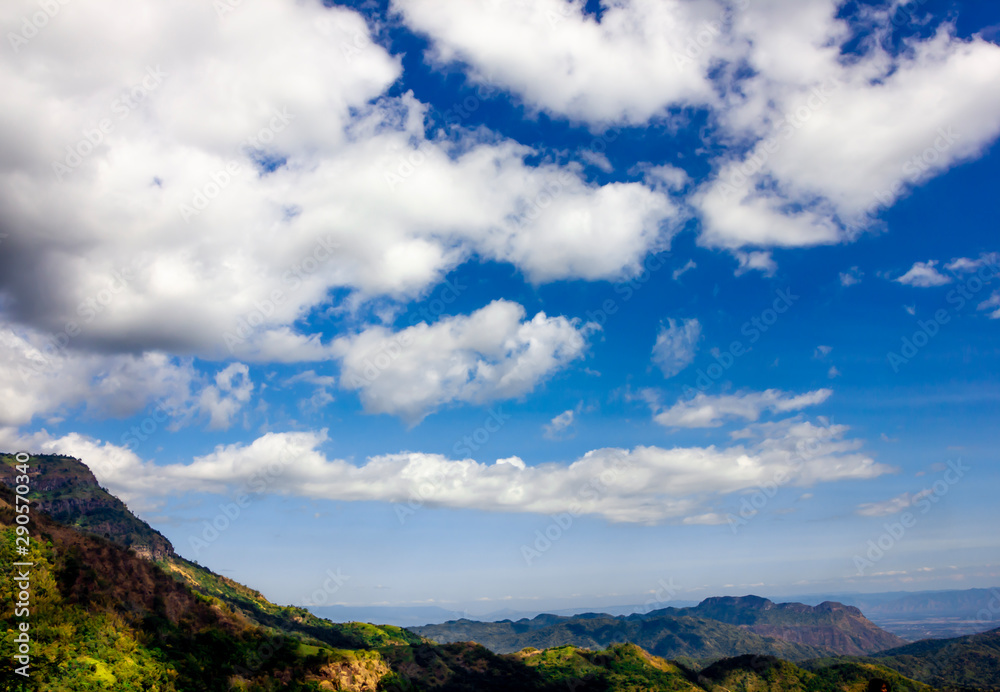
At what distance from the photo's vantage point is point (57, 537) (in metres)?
122

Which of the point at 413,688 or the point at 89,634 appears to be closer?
the point at 89,634

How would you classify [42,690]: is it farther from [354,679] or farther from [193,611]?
[354,679]

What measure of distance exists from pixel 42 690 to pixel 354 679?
287 ft

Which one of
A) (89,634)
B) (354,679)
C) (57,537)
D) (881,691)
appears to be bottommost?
(354,679)

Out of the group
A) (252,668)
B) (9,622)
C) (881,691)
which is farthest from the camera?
(252,668)

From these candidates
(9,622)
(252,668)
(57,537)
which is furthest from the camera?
(252,668)

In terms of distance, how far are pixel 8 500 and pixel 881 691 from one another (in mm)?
162703

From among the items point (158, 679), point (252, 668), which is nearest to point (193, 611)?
point (252, 668)

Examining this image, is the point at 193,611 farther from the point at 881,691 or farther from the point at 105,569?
the point at 881,691

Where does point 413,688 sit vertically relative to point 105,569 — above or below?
below

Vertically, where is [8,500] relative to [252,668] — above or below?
above

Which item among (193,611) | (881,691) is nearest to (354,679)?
(193,611)

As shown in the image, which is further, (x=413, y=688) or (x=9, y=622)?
(x=413, y=688)

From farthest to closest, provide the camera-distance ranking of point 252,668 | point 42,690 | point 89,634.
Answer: point 252,668 < point 89,634 < point 42,690
